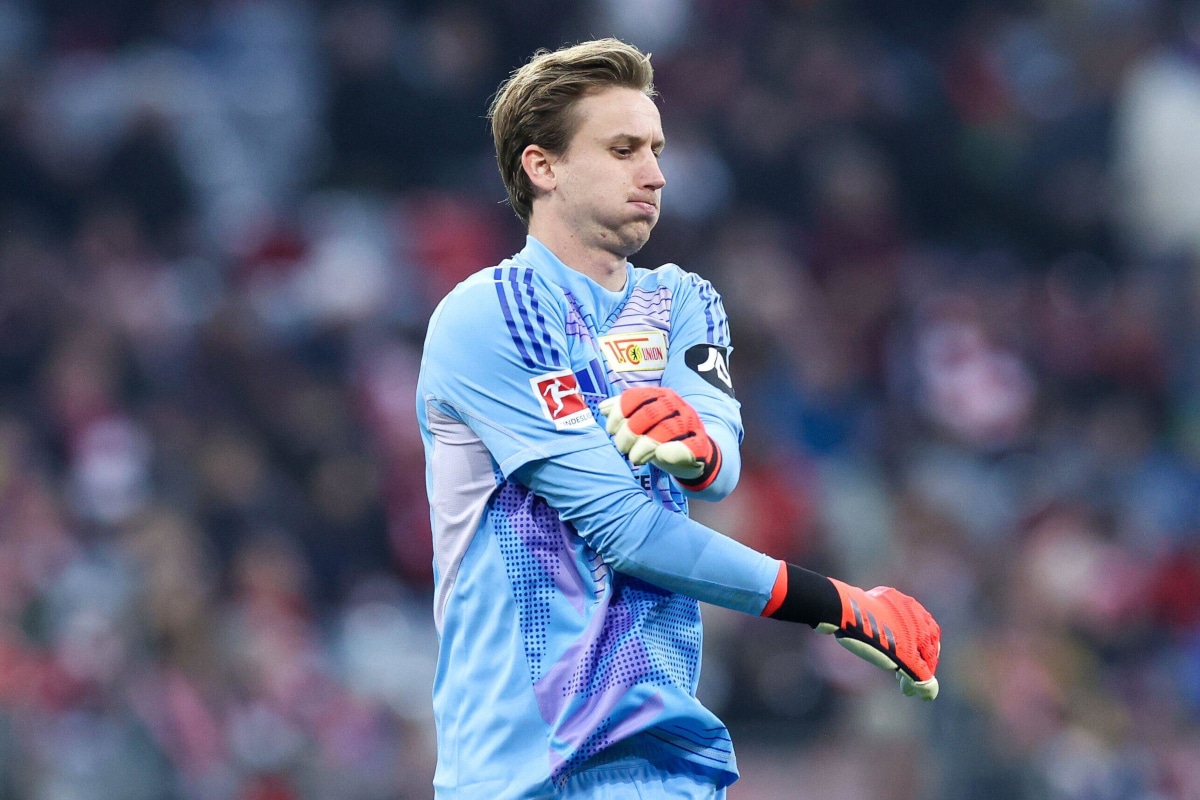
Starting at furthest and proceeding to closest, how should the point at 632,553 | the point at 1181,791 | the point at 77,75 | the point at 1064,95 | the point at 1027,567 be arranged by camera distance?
the point at 1064,95 < the point at 77,75 < the point at 1027,567 < the point at 1181,791 < the point at 632,553

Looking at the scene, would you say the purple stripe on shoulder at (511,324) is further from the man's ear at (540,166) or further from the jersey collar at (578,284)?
the man's ear at (540,166)

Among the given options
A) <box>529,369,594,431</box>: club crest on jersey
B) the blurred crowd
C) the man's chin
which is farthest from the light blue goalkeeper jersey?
the blurred crowd

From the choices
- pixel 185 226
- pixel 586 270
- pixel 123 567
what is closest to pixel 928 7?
pixel 185 226

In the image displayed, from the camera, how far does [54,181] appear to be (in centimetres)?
1053

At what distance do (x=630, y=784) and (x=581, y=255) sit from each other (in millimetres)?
1072

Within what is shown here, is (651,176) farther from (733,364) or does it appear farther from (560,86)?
(733,364)

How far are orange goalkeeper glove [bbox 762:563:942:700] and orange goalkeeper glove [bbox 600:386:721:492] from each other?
358mm

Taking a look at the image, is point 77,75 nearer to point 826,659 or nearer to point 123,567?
point 123,567

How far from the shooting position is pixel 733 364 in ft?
31.9

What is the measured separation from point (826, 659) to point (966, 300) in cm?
350

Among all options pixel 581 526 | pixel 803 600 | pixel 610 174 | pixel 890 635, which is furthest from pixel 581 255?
pixel 890 635

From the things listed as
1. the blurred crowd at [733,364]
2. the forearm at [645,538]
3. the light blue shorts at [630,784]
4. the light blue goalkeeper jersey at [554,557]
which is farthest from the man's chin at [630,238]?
the blurred crowd at [733,364]

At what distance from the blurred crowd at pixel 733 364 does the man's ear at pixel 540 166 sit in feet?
14.7

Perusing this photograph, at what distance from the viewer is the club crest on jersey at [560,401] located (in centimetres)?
327
